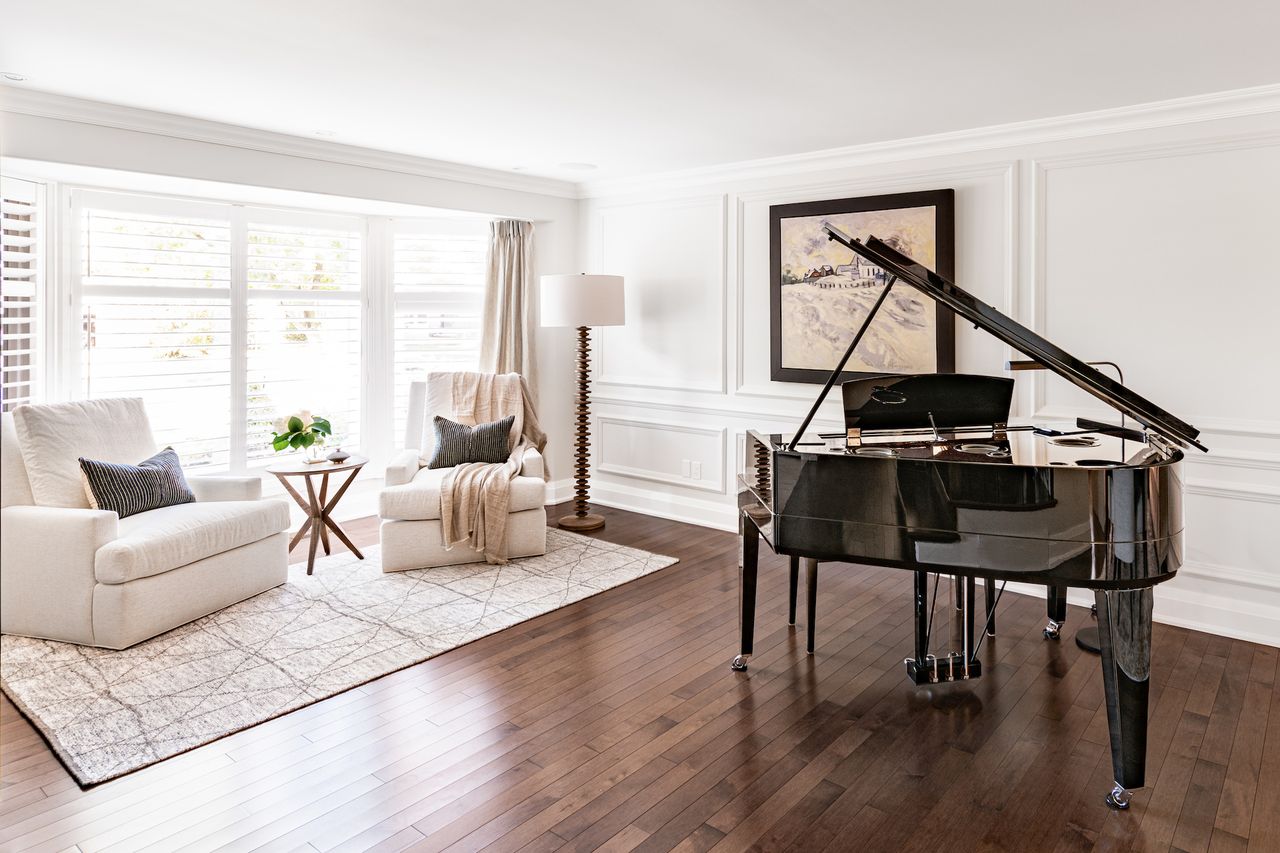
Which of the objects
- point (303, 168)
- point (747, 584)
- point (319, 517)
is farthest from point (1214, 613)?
point (303, 168)

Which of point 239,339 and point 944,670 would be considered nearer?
point 944,670

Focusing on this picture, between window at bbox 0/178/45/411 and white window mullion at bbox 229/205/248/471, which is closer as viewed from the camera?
window at bbox 0/178/45/411

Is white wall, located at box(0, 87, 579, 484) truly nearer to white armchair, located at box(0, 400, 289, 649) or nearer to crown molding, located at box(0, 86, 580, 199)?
crown molding, located at box(0, 86, 580, 199)

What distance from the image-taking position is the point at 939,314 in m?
4.72

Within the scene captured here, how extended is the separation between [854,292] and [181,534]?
385 cm

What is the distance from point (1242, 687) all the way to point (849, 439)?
6.25 feet

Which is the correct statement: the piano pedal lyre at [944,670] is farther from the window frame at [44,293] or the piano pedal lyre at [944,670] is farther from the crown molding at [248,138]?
the window frame at [44,293]

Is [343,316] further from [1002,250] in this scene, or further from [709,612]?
[1002,250]

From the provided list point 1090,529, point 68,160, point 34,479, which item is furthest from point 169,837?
point 68,160

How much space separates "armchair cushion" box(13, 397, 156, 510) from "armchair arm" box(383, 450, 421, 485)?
126 cm

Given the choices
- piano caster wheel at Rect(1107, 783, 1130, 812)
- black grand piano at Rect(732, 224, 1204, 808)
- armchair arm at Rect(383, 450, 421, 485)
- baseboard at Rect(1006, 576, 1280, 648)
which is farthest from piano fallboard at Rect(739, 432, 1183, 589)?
armchair arm at Rect(383, 450, 421, 485)

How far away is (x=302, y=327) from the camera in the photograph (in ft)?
19.3

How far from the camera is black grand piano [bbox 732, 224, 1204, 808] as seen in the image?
247 cm

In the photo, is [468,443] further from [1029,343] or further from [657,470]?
[1029,343]
